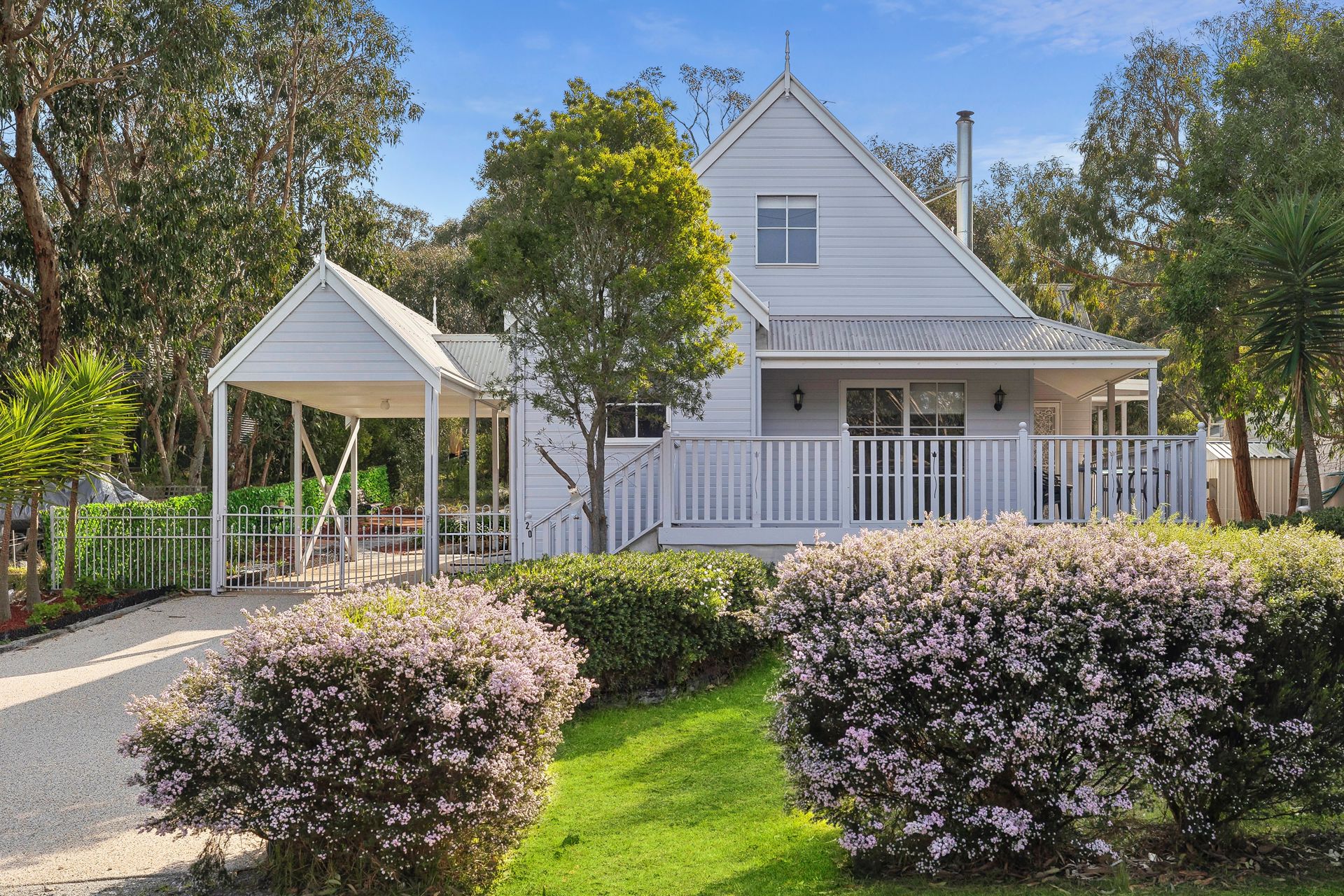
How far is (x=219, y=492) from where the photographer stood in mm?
14766

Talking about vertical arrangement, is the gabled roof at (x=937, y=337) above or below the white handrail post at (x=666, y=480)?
above

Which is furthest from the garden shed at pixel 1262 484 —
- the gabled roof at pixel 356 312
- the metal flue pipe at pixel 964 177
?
the gabled roof at pixel 356 312

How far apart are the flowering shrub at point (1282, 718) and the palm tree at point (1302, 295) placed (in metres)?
8.18

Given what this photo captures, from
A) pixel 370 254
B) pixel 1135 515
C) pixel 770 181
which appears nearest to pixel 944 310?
pixel 770 181

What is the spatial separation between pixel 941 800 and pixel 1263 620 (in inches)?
69.7

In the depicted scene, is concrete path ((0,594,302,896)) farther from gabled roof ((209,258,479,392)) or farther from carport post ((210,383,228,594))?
gabled roof ((209,258,479,392))

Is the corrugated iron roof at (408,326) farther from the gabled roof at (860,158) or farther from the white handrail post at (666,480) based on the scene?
the gabled roof at (860,158)

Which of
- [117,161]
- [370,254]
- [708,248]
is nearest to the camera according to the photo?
[708,248]

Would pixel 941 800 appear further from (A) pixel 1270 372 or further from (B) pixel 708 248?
(A) pixel 1270 372

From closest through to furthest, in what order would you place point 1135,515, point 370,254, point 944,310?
point 1135,515, point 944,310, point 370,254

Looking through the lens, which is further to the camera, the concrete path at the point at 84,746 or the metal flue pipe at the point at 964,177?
the metal flue pipe at the point at 964,177

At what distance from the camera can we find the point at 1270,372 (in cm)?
1218

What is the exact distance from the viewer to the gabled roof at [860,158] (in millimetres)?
16781

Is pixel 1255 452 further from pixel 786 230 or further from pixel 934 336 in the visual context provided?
pixel 786 230
